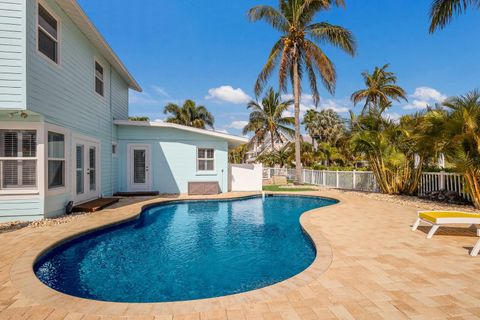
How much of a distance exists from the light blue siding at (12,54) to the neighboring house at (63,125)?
0.02 m

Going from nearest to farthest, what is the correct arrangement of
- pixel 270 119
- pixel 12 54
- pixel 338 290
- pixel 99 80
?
pixel 338 290 → pixel 12 54 → pixel 99 80 → pixel 270 119

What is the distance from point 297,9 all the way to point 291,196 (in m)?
11.5

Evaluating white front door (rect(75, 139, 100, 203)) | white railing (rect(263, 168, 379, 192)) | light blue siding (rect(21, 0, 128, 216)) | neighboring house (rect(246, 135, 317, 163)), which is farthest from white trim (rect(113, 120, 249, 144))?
neighboring house (rect(246, 135, 317, 163))

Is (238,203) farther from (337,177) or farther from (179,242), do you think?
(337,177)

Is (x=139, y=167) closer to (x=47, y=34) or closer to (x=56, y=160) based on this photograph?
(x=56, y=160)

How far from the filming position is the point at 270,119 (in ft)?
94.4

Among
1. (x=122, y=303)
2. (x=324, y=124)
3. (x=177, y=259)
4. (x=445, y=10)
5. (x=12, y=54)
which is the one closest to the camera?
(x=122, y=303)

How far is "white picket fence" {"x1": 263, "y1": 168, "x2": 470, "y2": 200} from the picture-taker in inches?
387

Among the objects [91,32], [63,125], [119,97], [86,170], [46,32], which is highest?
[91,32]

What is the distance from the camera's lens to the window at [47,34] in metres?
6.64

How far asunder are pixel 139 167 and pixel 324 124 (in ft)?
90.2

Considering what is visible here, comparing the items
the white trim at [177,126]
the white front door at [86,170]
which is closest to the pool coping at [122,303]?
the white front door at [86,170]

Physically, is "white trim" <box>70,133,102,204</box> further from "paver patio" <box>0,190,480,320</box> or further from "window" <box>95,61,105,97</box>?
"paver patio" <box>0,190,480,320</box>

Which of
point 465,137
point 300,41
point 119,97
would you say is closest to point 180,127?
point 119,97
